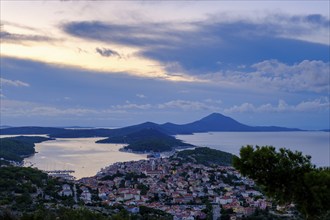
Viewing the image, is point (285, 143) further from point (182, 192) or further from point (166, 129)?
point (166, 129)

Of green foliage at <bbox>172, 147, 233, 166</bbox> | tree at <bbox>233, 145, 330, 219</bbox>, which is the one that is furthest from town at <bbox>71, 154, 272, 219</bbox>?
tree at <bbox>233, 145, 330, 219</bbox>

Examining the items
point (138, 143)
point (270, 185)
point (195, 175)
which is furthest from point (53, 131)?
point (270, 185)

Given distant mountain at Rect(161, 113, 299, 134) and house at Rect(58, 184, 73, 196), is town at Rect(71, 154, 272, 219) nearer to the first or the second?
house at Rect(58, 184, 73, 196)

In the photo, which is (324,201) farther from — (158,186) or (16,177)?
(158,186)

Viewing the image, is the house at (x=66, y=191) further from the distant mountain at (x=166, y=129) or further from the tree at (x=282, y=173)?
Result: the distant mountain at (x=166, y=129)

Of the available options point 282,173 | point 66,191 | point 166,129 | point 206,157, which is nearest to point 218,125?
point 166,129
